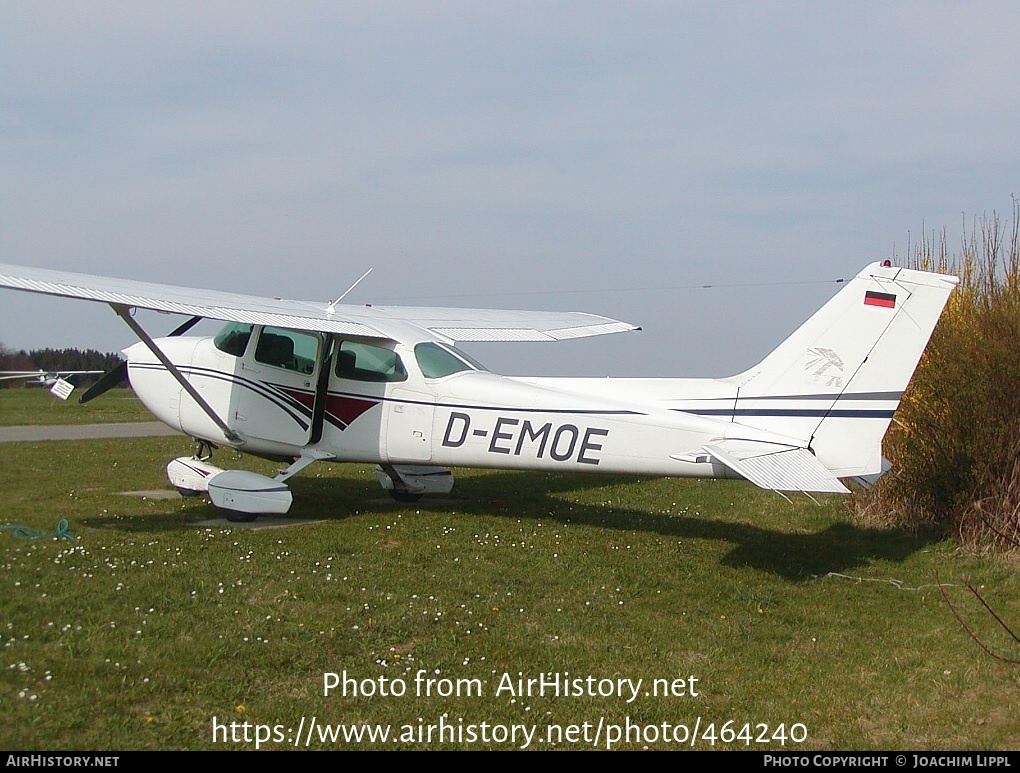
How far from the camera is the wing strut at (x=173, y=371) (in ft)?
27.2

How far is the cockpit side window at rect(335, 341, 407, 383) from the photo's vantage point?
9516 mm

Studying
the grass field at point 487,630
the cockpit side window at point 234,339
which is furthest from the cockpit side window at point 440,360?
the cockpit side window at point 234,339

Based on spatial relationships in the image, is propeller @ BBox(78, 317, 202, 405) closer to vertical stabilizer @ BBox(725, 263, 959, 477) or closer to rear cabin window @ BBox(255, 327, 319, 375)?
rear cabin window @ BBox(255, 327, 319, 375)

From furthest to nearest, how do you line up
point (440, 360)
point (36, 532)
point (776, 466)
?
1. point (440, 360)
2. point (36, 532)
3. point (776, 466)

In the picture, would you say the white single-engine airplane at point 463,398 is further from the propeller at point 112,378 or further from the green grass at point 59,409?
the green grass at point 59,409

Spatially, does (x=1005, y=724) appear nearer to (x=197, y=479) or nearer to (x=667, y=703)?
(x=667, y=703)

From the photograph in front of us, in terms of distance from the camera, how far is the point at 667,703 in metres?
4.74

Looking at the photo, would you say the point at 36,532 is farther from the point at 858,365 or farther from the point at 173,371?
the point at 858,365

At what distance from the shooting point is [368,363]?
9.64 m

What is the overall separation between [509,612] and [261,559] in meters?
2.28

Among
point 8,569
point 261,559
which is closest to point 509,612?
point 261,559

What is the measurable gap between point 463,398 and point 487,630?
362 cm

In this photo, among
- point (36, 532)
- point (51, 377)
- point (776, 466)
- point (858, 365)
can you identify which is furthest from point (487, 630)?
point (51, 377)

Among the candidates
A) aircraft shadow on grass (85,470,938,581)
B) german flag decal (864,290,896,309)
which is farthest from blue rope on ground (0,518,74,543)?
german flag decal (864,290,896,309)
